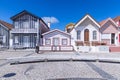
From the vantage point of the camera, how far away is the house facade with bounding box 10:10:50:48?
25.2 meters

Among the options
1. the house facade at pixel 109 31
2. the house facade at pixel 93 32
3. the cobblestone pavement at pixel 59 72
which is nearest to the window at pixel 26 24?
the house facade at pixel 93 32

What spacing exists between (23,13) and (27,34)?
4196mm

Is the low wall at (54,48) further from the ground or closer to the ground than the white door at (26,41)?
closer to the ground

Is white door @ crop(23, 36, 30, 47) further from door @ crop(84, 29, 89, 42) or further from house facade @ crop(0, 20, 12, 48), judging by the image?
door @ crop(84, 29, 89, 42)

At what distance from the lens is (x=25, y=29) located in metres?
25.2

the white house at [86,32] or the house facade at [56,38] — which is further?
the house facade at [56,38]

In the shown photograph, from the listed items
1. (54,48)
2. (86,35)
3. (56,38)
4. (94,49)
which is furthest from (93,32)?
(54,48)

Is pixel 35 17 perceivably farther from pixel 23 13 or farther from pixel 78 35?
pixel 78 35

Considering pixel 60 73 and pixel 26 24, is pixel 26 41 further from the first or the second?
pixel 60 73

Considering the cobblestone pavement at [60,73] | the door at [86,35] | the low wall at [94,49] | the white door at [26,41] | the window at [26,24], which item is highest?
the window at [26,24]

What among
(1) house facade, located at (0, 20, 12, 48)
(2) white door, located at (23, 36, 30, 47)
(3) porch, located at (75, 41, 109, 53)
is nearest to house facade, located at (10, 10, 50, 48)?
(2) white door, located at (23, 36, 30, 47)

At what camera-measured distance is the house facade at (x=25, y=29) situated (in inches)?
991

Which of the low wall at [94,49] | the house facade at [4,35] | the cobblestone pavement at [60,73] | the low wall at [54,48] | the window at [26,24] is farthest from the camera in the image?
the house facade at [4,35]

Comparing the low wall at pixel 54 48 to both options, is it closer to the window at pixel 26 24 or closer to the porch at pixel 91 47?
the porch at pixel 91 47
